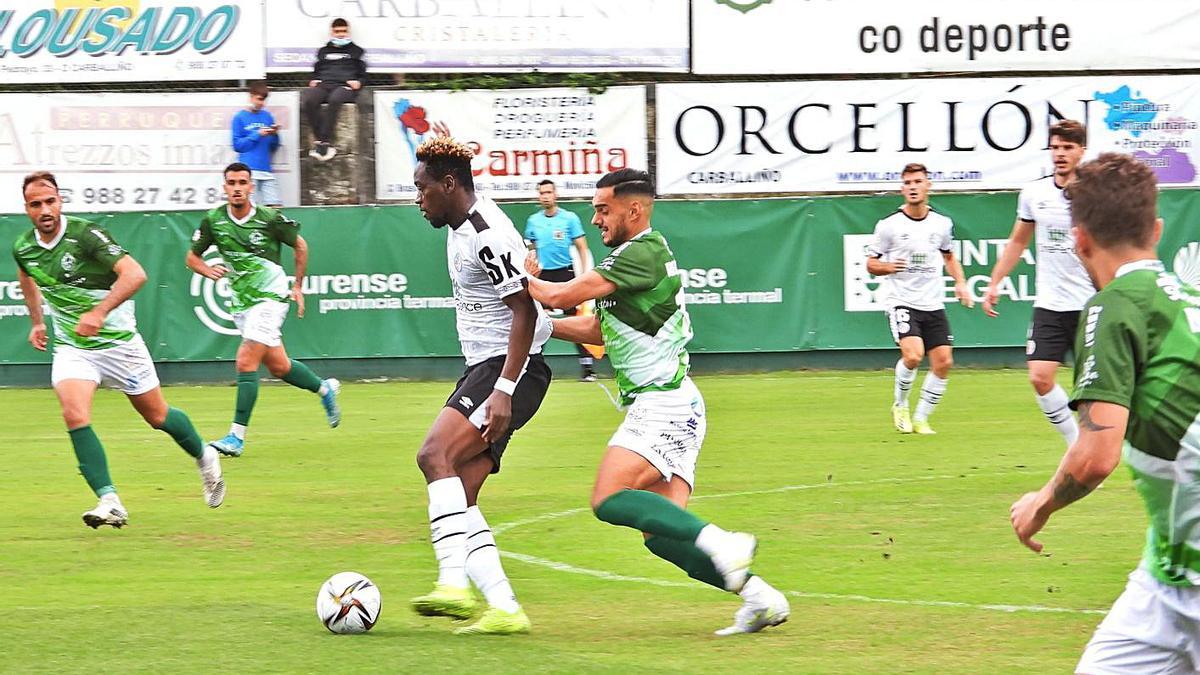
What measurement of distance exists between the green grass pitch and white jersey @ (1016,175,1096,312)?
1334 mm

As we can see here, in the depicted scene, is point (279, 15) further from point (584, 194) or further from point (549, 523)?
point (549, 523)

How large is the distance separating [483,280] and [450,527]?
1168 mm

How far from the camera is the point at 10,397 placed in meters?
20.7

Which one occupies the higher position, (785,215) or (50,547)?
(785,215)

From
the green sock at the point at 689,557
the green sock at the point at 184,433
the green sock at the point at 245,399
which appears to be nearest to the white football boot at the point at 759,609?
the green sock at the point at 689,557

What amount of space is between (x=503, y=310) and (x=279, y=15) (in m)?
19.2

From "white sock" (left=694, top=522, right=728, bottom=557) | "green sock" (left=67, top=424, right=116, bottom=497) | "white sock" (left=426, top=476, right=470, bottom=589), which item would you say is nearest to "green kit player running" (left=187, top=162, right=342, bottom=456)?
"green sock" (left=67, top=424, right=116, bottom=497)

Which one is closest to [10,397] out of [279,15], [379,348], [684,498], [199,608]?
[379,348]

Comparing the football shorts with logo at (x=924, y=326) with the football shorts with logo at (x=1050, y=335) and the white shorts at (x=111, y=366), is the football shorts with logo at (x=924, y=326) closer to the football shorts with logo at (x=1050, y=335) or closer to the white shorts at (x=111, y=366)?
the football shorts with logo at (x=1050, y=335)

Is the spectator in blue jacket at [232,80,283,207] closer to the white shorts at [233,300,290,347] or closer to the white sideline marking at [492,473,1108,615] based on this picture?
the white shorts at [233,300,290,347]

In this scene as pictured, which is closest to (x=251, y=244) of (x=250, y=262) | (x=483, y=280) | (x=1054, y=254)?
(x=250, y=262)

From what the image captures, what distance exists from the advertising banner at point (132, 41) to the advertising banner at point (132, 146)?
1224 mm

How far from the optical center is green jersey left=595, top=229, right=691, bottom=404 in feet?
23.4

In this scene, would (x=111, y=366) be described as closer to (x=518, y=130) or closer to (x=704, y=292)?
(x=704, y=292)
